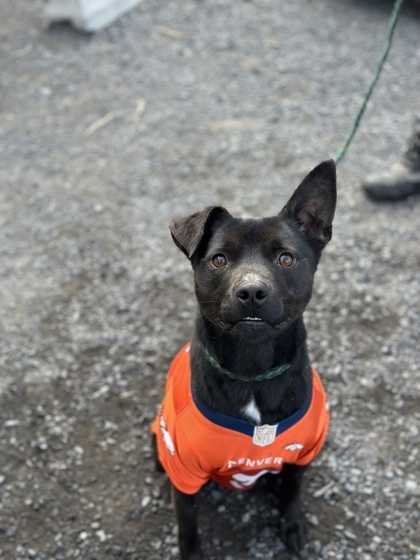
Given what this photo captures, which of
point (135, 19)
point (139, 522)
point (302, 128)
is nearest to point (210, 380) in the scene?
point (139, 522)

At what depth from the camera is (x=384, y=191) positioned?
19.4 feet

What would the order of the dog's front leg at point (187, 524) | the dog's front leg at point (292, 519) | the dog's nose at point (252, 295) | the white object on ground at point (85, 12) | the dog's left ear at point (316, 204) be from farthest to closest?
the white object on ground at point (85, 12), the dog's front leg at point (292, 519), the dog's front leg at point (187, 524), the dog's left ear at point (316, 204), the dog's nose at point (252, 295)

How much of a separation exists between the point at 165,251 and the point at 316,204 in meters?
2.58

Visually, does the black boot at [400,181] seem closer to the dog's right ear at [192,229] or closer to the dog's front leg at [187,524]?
the dog's right ear at [192,229]

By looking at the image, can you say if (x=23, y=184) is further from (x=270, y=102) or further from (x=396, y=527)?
(x=396, y=527)

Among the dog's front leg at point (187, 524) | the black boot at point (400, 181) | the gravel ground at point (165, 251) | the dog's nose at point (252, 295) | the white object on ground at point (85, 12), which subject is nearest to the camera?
the dog's nose at point (252, 295)

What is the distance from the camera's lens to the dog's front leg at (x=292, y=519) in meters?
3.70

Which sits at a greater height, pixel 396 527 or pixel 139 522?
pixel 396 527

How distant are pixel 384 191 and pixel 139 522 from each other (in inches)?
135

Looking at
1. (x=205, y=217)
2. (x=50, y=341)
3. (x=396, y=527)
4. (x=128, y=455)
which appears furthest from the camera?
(x=50, y=341)

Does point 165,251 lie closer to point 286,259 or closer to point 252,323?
point 286,259

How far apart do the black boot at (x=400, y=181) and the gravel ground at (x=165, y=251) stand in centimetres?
13

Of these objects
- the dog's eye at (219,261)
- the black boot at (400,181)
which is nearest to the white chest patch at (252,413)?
the dog's eye at (219,261)

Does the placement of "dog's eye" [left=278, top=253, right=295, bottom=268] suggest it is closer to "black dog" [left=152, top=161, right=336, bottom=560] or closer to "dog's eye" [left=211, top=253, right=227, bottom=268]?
"black dog" [left=152, top=161, right=336, bottom=560]
